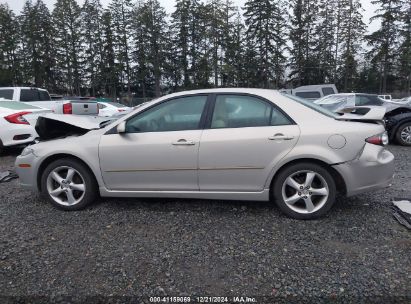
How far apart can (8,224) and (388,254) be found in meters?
4.02

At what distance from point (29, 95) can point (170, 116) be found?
9879mm

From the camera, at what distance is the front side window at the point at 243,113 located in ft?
11.4

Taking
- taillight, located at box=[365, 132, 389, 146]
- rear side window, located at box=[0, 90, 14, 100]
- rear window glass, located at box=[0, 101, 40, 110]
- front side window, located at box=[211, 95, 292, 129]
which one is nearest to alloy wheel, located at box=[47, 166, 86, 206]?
front side window, located at box=[211, 95, 292, 129]

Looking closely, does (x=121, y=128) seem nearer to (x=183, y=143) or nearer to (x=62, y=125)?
(x=183, y=143)

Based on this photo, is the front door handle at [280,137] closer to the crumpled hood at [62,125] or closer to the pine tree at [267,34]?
the crumpled hood at [62,125]

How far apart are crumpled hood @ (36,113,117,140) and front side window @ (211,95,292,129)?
1.62m

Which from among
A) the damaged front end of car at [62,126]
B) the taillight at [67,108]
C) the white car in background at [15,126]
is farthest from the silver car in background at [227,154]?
the white car in background at [15,126]

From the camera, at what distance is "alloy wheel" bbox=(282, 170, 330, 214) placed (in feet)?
11.1

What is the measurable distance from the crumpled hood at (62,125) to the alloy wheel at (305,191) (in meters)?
2.51

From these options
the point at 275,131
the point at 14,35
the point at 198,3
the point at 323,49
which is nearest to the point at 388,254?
the point at 275,131

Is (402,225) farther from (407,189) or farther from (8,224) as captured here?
(8,224)

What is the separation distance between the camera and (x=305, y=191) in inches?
133

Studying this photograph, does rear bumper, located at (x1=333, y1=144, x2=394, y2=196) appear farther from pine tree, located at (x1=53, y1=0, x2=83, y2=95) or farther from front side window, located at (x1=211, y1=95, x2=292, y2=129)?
pine tree, located at (x1=53, y1=0, x2=83, y2=95)

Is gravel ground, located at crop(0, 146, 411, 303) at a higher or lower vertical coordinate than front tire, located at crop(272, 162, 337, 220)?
lower
